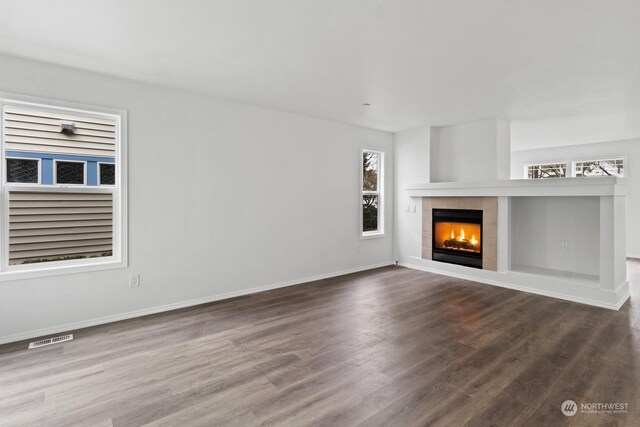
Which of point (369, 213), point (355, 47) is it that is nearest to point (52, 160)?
point (355, 47)

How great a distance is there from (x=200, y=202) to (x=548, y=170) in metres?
8.77

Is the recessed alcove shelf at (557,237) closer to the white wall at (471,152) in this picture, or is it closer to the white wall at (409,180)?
the white wall at (409,180)

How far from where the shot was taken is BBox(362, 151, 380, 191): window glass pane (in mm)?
6394

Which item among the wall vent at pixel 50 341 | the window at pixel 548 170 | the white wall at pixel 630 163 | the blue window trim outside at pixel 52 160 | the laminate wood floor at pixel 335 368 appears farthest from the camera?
the window at pixel 548 170

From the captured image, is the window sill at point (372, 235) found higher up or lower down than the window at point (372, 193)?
lower down

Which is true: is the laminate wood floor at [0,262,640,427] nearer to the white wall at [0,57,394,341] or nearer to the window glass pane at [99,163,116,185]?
the white wall at [0,57,394,341]

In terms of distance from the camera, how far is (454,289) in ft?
16.2

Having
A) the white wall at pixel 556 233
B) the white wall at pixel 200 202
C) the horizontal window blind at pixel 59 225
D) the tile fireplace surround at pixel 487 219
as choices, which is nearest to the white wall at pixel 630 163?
the white wall at pixel 556 233

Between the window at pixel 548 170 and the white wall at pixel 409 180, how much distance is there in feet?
15.2

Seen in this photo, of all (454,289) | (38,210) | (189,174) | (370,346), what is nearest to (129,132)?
(189,174)

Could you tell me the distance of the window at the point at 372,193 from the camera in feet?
21.0

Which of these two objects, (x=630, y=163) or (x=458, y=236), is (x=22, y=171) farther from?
(x=630, y=163)

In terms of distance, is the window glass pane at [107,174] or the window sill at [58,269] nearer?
the window sill at [58,269]

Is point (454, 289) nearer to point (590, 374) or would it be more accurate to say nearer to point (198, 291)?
point (590, 374)
